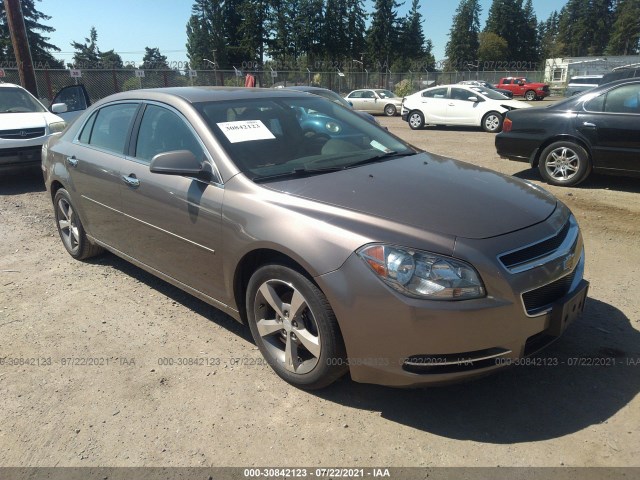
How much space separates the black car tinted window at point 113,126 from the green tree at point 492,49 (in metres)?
93.7

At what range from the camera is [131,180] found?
3.70 meters

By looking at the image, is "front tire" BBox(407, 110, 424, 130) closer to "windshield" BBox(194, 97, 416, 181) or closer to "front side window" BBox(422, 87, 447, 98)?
"front side window" BBox(422, 87, 447, 98)

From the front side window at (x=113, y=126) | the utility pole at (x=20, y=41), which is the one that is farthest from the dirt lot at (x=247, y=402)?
the utility pole at (x=20, y=41)

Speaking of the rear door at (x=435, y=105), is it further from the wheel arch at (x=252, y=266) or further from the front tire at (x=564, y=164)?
the wheel arch at (x=252, y=266)

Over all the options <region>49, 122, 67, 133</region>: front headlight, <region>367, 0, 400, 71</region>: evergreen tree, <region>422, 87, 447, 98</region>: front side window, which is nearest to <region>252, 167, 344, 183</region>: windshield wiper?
<region>49, 122, 67, 133</region>: front headlight

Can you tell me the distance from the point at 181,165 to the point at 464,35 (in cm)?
10735

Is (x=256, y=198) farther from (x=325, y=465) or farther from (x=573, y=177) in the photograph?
(x=573, y=177)

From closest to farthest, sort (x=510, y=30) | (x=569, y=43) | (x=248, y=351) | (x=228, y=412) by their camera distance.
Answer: (x=228, y=412) < (x=248, y=351) < (x=510, y=30) < (x=569, y=43)

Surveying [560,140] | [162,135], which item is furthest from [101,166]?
[560,140]

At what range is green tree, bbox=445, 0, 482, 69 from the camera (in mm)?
94688

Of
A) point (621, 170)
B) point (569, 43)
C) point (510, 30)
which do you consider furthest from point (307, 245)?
point (569, 43)

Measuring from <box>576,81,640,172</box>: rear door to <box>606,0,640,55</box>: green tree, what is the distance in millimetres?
103481

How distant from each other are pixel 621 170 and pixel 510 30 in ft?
352

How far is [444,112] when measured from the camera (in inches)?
687
